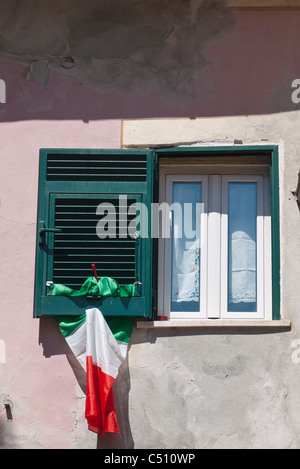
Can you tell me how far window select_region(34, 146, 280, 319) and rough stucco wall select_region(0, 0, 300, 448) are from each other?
6.8 inches

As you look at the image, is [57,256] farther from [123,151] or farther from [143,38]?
[143,38]

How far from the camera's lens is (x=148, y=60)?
7383 millimetres

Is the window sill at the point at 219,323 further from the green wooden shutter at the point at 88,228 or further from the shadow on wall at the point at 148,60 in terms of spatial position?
the shadow on wall at the point at 148,60

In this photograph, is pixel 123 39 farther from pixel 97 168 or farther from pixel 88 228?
pixel 88 228

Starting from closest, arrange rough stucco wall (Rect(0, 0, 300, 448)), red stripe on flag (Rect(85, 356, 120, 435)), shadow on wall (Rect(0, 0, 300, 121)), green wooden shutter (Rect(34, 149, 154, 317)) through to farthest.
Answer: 1. red stripe on flag (Rect(85, 356, 120, 435))
2. rough stucco wall (Rect(0, 0, 300, 448))
3. green wooden shutter (Rect(34, 149, 154, 317))
4. shadow on wall (Rect(0, 0, 300, 121))

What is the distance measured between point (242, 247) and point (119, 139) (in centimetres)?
121

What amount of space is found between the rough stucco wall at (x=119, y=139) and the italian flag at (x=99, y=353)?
0.36 feet

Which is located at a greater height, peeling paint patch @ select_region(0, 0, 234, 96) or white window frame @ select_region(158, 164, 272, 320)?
peeling paint patch @ select_region(0, 0, 234, 96)

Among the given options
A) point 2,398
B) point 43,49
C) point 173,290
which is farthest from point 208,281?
point 43,49

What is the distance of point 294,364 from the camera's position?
6707 mm

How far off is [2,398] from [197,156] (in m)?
2.24

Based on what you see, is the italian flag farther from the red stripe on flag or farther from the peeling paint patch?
the peeling paint patch

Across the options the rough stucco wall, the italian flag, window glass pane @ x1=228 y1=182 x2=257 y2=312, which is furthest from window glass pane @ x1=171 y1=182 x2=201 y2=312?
the italian flag

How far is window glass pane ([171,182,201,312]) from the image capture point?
710cm
